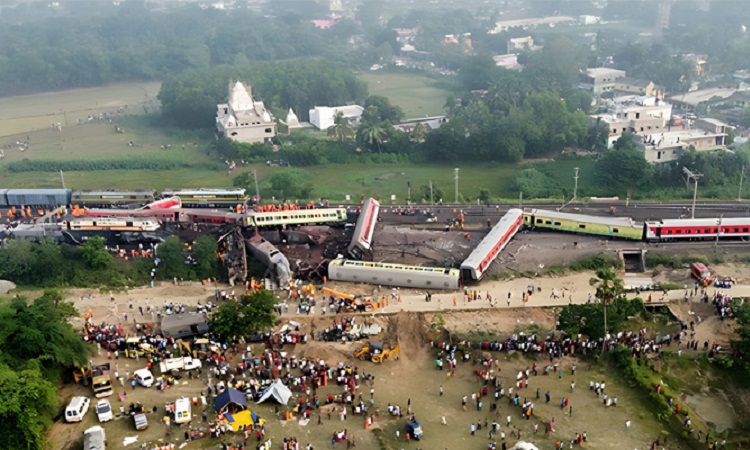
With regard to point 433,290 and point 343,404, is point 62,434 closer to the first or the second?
point 343,404

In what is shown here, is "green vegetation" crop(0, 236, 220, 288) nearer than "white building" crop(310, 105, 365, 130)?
Yes

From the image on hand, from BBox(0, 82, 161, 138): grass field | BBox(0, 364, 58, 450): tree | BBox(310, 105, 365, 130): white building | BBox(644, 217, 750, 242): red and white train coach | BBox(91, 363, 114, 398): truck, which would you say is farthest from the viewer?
BBox(0, 82, 161, 138): grass field

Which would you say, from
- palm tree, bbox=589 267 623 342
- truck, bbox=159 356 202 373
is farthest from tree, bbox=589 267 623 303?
truck, bbox=159 356 202 373

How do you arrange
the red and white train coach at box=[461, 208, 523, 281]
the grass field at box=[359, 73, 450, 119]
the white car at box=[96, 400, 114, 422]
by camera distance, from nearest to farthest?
the white car at box=[96, 400, 114, 422]
the red and white train coach at box=[461, 208, 523, 281]
the grass field at box=[359, 73, 450, 119]

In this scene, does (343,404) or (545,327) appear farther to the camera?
(545,327)

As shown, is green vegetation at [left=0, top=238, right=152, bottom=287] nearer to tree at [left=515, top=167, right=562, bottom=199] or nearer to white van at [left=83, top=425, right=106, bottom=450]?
white van at [left=83, top=425, right=106, bottom=450]

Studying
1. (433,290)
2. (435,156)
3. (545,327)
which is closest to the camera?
(545,327)

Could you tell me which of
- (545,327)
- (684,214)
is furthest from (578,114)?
(545,327)
